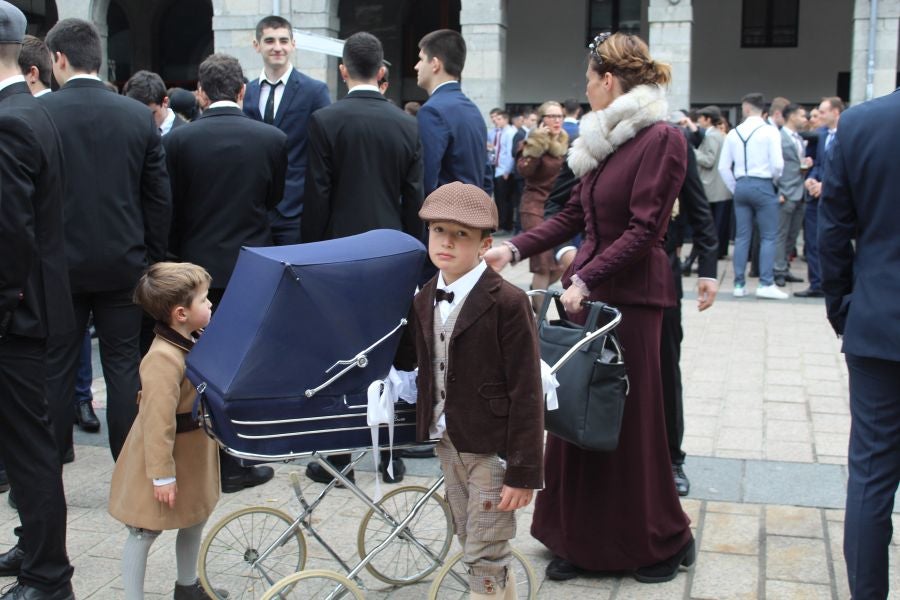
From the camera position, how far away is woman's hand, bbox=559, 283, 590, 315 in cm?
410

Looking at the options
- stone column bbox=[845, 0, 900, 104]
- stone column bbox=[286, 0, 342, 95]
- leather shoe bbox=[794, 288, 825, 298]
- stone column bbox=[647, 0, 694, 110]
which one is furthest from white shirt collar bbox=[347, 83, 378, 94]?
stone column bbox=[286, 0, 342, 95]

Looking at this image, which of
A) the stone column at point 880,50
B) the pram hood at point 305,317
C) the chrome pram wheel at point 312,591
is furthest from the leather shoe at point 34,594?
the stone column at point 880,50

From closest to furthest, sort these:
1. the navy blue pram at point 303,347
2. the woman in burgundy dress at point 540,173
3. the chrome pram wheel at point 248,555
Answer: the navy blue pram at point 303,347, the chrome pram wheel at point 248,555, the woman in burgundy dress at point 540,173

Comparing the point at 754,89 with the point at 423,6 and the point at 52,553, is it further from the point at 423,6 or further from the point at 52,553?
the point at 52,553

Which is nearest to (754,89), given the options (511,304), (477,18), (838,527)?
(477,18)

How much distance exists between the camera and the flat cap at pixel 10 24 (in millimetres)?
3826

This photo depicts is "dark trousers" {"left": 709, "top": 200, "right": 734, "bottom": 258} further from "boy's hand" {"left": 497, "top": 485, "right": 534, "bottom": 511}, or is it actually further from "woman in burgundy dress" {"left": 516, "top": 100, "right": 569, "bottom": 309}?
"boy's hand" {"left": 497, "top": 485, "right": 534, "bottom": 511}

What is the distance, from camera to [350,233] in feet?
18.1

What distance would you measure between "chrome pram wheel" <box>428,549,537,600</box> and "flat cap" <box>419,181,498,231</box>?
1.11 meters


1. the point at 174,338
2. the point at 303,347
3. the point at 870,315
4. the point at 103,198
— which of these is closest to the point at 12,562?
the point at 174,338

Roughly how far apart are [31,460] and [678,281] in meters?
3.14

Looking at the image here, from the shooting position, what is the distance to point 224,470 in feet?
17.6

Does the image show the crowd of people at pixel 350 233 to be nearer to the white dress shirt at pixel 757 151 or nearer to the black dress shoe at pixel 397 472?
the black dress shoe at pixel 397 472

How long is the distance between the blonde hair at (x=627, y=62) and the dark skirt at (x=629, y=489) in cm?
91
